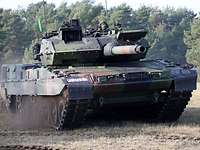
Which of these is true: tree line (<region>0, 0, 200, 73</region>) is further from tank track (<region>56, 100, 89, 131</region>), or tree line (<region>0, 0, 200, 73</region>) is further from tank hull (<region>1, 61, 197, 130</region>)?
tank track (<region>56, 100, 89, 131</region>)

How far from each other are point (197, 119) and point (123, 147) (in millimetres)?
5581

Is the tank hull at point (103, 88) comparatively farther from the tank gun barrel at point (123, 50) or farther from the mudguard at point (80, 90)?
the tank gun barrel at point (123, 50)

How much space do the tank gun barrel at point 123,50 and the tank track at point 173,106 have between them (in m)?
1.39

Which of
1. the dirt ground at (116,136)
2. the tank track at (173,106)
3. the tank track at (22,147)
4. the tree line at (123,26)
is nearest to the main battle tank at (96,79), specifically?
the tank track at (173,106)

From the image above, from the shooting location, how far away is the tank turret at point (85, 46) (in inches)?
586

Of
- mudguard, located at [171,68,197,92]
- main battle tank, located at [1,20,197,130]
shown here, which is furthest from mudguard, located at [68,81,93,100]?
mudguard, located at [171,68,197,92]

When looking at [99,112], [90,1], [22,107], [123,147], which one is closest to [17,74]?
[22,107]

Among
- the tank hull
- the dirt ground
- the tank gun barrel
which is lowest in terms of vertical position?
the dirt ground

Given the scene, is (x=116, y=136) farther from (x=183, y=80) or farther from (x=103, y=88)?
(x=183, y=80)

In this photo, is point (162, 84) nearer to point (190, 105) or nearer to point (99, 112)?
point (99, 112)

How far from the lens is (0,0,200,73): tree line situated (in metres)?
62.1

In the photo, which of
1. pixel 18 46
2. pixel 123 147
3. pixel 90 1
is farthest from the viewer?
pixel 90 1

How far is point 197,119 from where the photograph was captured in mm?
15844

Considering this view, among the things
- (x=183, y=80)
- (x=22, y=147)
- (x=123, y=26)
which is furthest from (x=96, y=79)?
(x=123, y=26)
